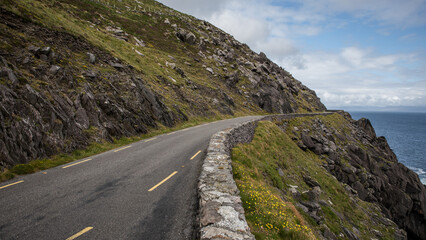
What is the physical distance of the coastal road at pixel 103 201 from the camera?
16.5ft

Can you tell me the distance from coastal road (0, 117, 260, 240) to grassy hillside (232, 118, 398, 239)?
8.10 ft

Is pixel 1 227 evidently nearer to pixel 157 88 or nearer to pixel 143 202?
pixel 143 202

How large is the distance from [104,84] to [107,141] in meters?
7.07

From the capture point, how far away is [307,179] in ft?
62.7

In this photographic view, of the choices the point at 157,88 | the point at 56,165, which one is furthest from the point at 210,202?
the point at 157,88

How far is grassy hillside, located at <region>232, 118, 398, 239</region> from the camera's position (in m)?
6.53

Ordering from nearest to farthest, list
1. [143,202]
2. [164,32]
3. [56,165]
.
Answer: [143,202], [56,165], [164,32]

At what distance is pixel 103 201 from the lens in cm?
648

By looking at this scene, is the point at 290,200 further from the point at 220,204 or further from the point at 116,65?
the point at 116,65

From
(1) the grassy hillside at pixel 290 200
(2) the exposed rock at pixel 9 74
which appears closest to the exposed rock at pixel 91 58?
(2) the exposed rock at pixel 9 74

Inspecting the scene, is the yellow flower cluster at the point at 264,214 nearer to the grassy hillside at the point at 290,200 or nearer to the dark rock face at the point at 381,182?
the grassy hillside at the point at 290,200

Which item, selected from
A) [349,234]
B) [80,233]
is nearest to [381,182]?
[349,234]

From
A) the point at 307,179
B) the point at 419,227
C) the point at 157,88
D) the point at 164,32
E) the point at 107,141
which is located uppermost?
the point at 164,32

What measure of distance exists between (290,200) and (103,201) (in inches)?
425
